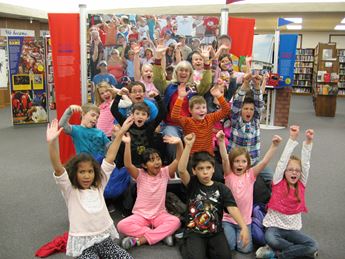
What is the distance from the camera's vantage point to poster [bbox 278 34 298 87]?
779 cm

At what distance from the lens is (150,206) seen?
3.09 meters

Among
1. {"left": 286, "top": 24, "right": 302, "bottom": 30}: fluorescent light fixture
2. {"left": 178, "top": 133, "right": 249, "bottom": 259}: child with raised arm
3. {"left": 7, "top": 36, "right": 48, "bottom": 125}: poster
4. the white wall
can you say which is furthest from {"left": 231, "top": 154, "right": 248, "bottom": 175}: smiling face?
the white wall

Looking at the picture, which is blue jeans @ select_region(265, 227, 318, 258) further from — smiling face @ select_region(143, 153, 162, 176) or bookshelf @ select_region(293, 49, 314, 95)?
bookshelf @ select_region(293, 49, 314, 95)

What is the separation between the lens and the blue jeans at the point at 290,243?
2691 mm

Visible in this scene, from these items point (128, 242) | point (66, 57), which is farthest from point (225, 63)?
point (128, 242)

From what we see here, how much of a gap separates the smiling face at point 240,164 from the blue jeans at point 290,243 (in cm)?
48

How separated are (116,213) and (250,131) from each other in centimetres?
142

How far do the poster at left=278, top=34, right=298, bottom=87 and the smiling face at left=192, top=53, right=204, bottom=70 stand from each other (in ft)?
14.4

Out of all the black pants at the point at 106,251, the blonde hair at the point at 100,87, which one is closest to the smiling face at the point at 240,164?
the black pants at the point at 106,251

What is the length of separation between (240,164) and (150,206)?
790mm

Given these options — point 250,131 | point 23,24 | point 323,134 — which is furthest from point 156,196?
point 23,24

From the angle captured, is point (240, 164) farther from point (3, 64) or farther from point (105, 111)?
point (3, 64)

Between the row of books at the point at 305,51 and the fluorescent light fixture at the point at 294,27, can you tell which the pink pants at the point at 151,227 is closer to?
the fluorescent light fixture at the point at 294,27

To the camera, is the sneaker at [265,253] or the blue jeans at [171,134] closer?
the sneaker at [265,253]
